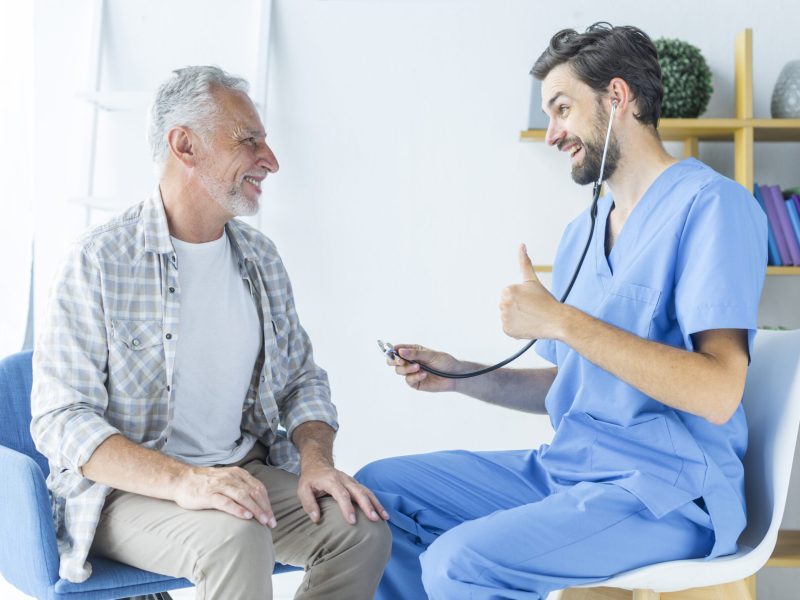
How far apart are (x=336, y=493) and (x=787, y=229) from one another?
1.34 meters

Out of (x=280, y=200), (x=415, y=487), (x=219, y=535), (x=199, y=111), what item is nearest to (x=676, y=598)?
(x=415, y=487)

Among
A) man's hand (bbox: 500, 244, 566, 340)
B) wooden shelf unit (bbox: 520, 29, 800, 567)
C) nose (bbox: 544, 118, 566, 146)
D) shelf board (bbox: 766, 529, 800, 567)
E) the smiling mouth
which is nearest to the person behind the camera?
man's hand (bbox: 500, 244, 566, 340)

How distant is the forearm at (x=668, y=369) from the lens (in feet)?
4.11

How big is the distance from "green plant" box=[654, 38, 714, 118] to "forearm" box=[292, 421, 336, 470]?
3.86 ft

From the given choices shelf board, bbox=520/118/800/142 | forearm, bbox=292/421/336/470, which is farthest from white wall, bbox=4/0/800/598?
forearm, bbox=292/421/336/470

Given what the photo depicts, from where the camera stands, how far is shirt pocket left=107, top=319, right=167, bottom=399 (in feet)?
4.94

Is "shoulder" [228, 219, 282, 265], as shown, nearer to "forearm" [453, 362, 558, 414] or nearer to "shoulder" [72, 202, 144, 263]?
"shoulder" [72, 202, 144, 263]

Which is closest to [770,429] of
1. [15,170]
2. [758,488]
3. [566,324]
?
[758,488]

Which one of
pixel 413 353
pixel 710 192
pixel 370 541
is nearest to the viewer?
pixel 710 192

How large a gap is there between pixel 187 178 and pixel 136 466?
54 centimetres

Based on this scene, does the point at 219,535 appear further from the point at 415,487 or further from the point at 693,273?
the point at 693,273

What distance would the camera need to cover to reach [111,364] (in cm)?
151

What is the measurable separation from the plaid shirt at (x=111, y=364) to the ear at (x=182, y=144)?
0.09m

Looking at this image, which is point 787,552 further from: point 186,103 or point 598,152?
point 186,103
